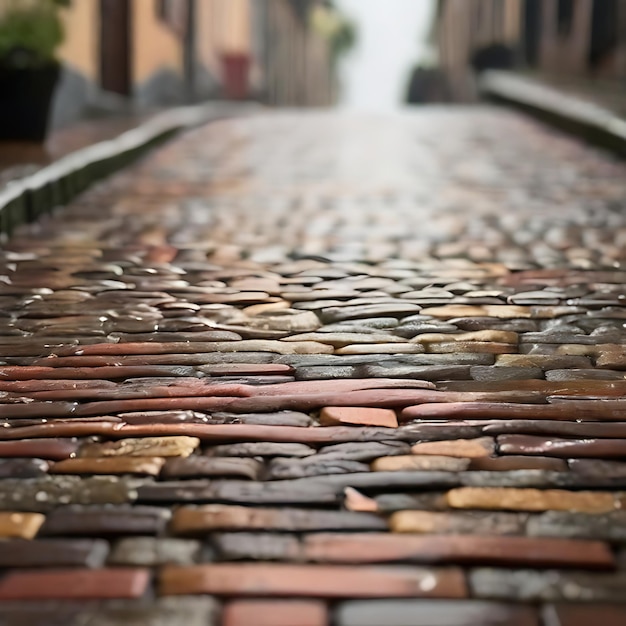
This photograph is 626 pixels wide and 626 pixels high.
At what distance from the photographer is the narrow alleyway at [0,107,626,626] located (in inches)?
57.4

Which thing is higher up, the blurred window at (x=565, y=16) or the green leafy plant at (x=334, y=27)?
the green leafy plant at (x=334, y=27)

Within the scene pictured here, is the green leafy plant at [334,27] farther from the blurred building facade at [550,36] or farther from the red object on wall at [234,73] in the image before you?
the red object on wall at [234,73]

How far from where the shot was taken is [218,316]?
10.1 feet

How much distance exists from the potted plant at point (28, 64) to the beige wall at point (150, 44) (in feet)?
19.6

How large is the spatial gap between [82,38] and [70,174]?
5079 millimetres

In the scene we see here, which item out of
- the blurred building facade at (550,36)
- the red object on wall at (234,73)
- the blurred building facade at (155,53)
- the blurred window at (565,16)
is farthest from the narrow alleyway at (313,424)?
the red object on wall at (234,73)

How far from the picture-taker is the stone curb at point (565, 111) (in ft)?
25.7

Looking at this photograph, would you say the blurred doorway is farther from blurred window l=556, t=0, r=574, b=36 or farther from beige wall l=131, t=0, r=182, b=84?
blurred window l=556, t=0, r=574, b=36

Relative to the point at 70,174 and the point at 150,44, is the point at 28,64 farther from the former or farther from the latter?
the point at 150,44

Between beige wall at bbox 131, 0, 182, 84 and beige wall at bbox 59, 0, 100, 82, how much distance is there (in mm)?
1789

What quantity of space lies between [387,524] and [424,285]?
1965mm

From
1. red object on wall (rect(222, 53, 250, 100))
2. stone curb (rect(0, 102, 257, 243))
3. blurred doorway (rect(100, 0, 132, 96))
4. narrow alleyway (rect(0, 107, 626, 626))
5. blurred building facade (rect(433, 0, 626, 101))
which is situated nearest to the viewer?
narrow alleyway (rect(0, 107, 626, 626))

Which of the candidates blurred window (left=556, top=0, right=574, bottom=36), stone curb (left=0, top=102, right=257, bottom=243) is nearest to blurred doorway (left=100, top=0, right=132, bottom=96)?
stone curb (left=0, top=102, right=257, bottom=243)

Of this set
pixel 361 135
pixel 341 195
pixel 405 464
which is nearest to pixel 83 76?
pixel 361 135
